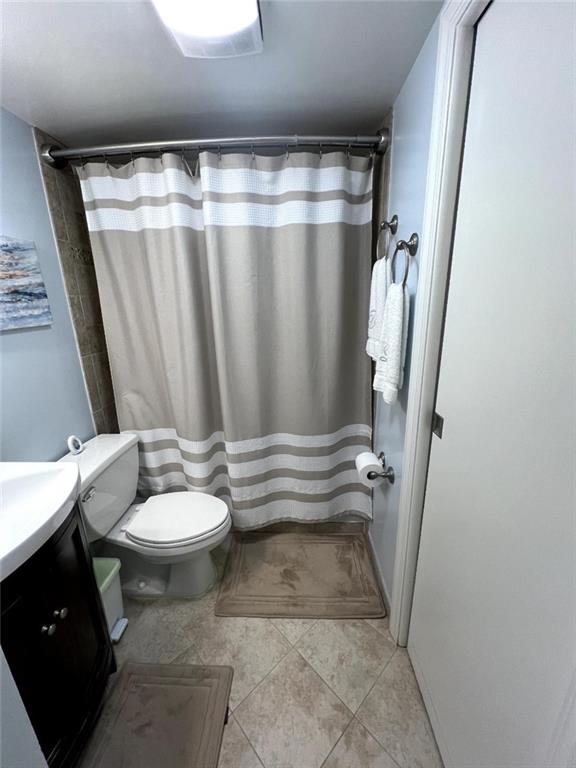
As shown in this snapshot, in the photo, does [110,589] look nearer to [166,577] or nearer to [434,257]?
[166,577]

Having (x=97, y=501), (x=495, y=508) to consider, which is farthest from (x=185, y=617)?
(x=495, y=508)

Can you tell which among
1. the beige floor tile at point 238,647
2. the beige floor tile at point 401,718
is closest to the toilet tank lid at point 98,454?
the beige floor tile at point 238,647

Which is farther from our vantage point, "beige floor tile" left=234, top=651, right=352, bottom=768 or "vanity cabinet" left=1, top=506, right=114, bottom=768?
"beige floor tile" left=234, top=651, right=352, bottom=768

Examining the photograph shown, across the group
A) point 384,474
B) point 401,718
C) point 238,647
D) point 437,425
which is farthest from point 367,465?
point 238,647

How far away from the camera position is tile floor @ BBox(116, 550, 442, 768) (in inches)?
38.3

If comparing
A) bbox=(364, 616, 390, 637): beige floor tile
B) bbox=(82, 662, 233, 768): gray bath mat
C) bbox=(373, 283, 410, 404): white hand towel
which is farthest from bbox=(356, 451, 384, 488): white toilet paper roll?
bbox=(82, 662, 233, 768): gray bath mat

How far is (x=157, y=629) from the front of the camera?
1356 millimetres

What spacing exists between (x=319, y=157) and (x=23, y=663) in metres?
2.01

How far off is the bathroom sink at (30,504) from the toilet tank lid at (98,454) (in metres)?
0.24

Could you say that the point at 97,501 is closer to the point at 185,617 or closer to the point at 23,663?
the point at 23,663

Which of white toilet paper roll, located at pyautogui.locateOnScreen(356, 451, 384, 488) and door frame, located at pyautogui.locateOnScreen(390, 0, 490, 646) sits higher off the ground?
door frame, located at pyautogui.locateOnScreen(390, 0, 490, 646)

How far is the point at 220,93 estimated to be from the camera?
1095mm

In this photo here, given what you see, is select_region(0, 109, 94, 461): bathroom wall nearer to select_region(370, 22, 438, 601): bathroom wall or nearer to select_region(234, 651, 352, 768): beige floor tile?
select_region(234, 651, 352, 768): beige floor tile

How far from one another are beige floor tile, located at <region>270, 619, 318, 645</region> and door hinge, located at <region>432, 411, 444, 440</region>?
44.3 inches
